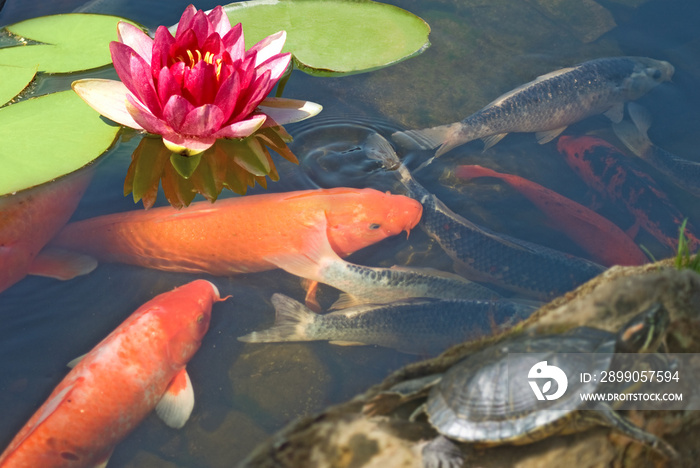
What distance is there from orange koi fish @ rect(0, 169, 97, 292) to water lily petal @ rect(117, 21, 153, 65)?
737 mm

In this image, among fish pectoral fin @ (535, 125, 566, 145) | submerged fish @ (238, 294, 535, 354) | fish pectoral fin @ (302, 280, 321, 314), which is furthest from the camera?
fish pectoral fin @ (535, 125, 566, 145)

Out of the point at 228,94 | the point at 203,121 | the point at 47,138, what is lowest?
the point at 47,138

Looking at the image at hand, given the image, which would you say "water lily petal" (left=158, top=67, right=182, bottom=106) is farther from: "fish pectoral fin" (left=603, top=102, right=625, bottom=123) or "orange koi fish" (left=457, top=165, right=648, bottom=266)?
"fish pectoral fin" (left=603, top=102, right=625, bottom=123)

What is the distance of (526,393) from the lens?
1.52m

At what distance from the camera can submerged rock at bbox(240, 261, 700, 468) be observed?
145 centimetres

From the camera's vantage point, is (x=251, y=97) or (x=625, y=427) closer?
(x=625, y=427)

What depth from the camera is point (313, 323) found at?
91.6 inches

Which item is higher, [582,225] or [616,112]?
[616,112]

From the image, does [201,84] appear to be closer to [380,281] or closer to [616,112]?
[380,281]

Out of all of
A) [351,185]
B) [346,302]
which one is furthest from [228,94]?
[346,302]

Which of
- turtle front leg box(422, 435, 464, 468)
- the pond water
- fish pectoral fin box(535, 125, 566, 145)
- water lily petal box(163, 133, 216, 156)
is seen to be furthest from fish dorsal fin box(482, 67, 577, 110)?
turtle front leg box(422, 435, 464, 468)

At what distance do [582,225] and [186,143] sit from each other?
6.83 ft

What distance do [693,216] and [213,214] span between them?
255cm

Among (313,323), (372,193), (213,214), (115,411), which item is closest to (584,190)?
(372,193)
